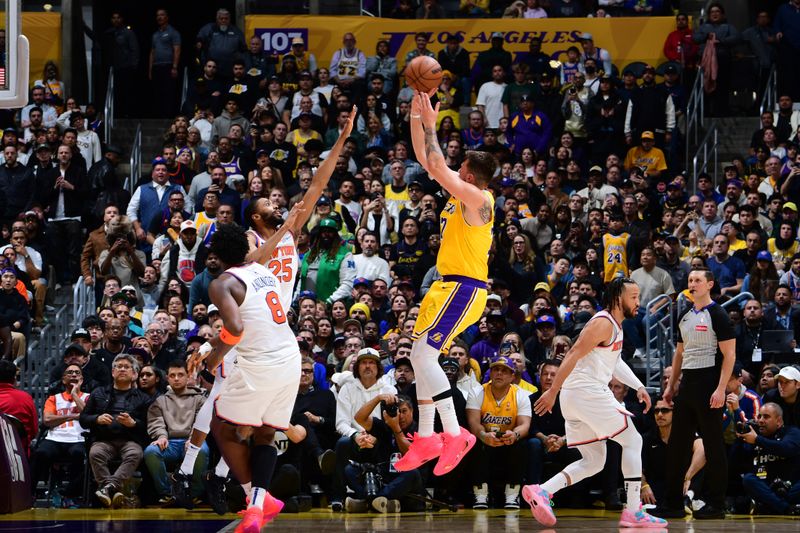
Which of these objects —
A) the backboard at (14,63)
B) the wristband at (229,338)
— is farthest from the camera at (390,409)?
the backboard at (14,63)

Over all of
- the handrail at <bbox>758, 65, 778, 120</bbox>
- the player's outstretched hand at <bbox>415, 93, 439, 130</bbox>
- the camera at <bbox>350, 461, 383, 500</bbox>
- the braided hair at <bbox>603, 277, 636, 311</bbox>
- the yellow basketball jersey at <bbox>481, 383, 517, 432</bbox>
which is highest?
the handrail at <bbox>758, 65, 778, 120</bbox>

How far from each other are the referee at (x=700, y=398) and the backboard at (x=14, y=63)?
20.7ft

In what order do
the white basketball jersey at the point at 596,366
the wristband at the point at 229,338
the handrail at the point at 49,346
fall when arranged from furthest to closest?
the handrail at the point at 49,346 → the white basketball jersey at the point at 596,366 → the wristband at the point at 229,338

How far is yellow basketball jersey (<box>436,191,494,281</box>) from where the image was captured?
10.3 meters

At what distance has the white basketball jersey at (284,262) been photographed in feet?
34.3

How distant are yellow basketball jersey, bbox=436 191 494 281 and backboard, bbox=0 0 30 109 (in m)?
3.69

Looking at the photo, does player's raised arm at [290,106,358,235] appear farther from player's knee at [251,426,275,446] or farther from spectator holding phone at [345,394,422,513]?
spectator holding phone at [345,394,422,513]

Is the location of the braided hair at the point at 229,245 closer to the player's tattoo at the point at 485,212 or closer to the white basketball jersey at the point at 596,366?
the player's tattoo at the point at 485,212

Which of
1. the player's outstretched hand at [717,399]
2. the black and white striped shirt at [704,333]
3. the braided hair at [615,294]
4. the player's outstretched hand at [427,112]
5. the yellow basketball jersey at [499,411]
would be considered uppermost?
the player's outstretched hand at [427,112]

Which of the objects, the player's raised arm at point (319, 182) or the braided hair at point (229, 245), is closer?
the braided hair at point (229, 245)

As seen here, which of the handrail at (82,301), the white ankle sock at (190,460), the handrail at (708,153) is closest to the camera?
the white ankle sock at (190,460)

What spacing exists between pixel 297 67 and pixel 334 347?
8356 millimetres

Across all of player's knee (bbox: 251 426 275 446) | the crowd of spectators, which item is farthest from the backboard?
the crowd of spectators

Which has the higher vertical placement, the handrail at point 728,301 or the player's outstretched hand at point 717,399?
the handrail at point 728,301
